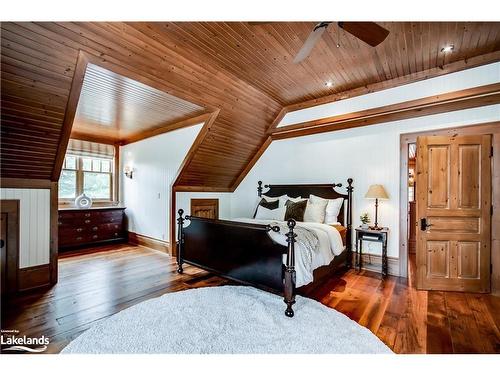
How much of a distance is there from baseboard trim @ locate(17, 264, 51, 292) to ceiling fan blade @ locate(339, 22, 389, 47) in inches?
165

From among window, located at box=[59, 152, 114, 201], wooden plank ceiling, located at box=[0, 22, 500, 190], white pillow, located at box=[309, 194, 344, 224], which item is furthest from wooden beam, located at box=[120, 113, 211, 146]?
white pillow, located at box=[309, 194, 344, 224]

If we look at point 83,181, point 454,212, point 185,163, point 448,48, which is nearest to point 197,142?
point 185,163

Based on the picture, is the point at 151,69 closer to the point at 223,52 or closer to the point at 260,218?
the point at 223,52

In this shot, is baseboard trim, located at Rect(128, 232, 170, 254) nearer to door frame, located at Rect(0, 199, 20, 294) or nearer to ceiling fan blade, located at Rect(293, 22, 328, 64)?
door frame, located at Rect(0, 199, 20, 294)

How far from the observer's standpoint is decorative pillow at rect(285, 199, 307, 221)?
396 cm

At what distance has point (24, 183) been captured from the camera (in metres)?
2.84

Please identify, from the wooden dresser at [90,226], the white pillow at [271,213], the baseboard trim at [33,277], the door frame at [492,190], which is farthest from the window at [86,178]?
the door frame at [492,190]

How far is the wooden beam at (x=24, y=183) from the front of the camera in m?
2.73

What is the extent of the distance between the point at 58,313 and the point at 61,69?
238cm

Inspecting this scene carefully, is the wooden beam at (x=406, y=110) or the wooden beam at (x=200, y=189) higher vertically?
the wooden beam at (x=406, y=110)

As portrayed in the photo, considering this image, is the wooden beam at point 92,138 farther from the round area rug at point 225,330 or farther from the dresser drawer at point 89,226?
the round area rug at point 225,330

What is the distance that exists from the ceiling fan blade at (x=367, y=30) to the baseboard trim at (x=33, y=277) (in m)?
4.19

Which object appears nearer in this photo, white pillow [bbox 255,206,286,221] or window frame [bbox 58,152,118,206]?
white pillow [bbox 255,206,286,221]
